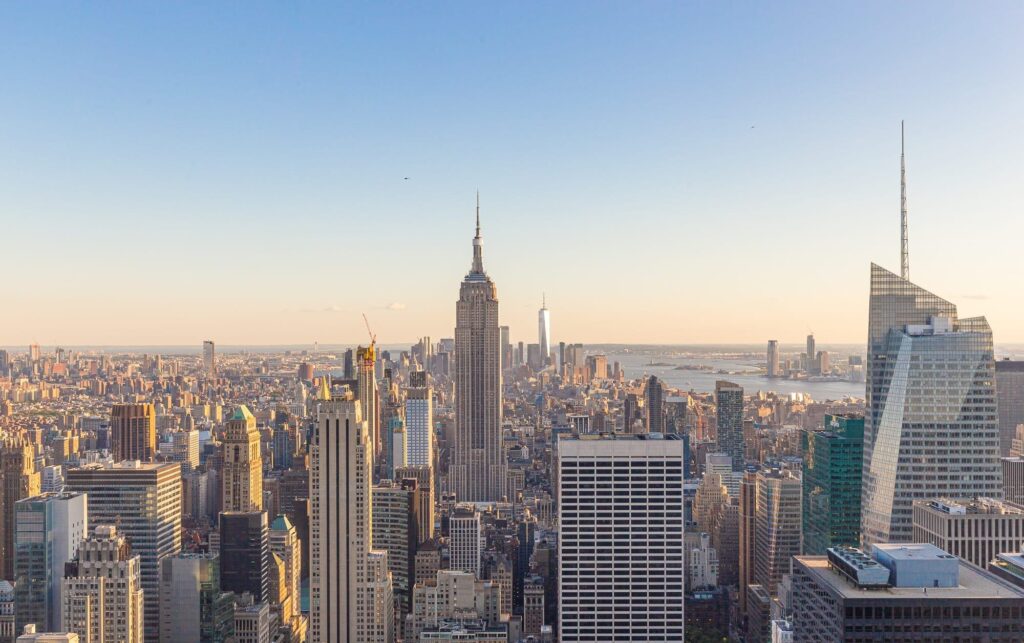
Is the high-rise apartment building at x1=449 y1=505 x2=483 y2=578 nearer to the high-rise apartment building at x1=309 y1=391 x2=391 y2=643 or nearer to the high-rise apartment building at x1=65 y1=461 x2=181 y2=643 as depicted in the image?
the high-rise apartment building at x1=309 y1=391 x2=391 y2=643

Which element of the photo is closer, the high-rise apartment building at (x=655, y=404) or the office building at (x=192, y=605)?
the office building at (x=192, y=605)

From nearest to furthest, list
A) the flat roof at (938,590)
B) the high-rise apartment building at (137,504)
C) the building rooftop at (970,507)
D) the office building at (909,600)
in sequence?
the office building at (909,600) < the flat roof at (938,590) < the building rooftop at (970,507) < the high-rise apartment building at (137,504)

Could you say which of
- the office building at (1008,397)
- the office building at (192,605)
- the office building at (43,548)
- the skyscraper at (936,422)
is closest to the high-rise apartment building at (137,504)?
the office building at (43,548)

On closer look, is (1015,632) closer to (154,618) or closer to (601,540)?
(601,540)

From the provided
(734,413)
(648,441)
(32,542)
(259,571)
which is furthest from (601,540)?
(734,413)

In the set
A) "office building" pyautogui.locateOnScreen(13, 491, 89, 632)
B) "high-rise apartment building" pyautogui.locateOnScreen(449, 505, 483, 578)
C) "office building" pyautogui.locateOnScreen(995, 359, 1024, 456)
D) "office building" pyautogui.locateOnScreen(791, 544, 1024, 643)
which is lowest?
"high-rise apartment building" pyautogui.locateOnScreen(449, 505, 483, 578)

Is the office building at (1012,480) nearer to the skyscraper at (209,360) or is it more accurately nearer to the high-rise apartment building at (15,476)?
the skyscraper at (209,360)

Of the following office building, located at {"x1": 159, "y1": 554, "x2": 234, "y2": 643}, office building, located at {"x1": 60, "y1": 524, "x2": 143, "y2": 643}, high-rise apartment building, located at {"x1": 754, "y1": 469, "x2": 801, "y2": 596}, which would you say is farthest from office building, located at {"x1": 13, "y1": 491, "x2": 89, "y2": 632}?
high-rise apartment building, located at {"x1": 754, "y1": 469, "x2": 801, "y2": 596}
